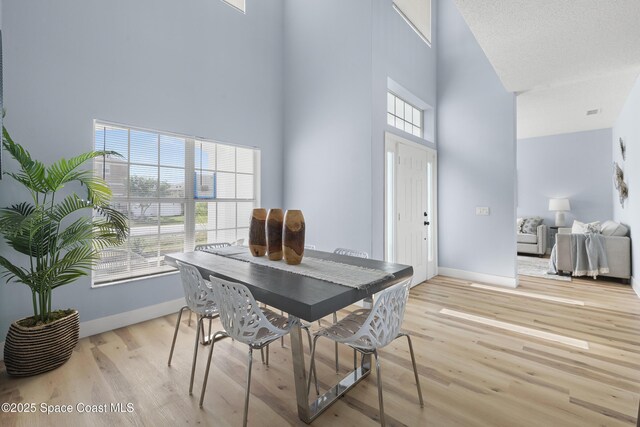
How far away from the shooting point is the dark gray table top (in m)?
1.33

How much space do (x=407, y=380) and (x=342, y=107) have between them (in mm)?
3037

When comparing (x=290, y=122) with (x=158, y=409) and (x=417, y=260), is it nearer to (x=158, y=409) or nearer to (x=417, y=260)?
(x=417, y=260)

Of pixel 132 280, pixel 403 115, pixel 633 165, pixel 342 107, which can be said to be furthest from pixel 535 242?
pixel 132 280

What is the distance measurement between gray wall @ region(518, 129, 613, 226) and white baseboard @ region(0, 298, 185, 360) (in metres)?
8.21

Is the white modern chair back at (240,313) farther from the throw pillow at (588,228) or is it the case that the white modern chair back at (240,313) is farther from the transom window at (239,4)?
the throw pillow at (588,228)

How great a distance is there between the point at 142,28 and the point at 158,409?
3.46 meters

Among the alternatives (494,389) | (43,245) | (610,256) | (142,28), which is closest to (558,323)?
(494,389)

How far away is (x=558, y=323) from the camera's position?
10.00ft

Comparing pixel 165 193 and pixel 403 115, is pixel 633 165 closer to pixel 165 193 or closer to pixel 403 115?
pixel 403 115

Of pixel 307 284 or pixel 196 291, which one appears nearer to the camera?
pixel 307 284

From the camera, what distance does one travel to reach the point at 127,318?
2980 mm

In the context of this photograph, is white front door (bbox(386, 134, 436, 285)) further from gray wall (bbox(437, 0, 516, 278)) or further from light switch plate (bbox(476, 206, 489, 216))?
light switch plate (bbox(476, 206, 489, 216))

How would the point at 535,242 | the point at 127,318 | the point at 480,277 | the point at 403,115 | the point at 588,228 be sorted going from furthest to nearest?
the point at 535,242 < the point at 588,228 < the point at 480,277 < the point at 403,115 < the point at 127,318

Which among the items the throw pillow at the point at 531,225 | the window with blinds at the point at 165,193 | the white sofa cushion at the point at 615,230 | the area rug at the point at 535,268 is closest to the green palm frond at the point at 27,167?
the window with blinds at the point at 165,193
